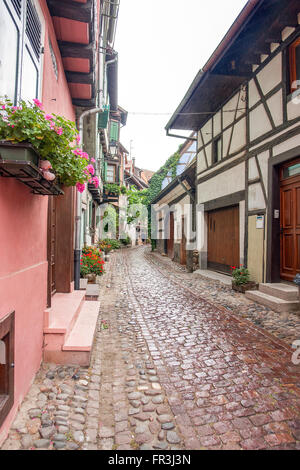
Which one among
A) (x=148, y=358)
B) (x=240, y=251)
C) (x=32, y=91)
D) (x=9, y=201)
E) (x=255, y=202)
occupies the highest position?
(x=32, y=91)

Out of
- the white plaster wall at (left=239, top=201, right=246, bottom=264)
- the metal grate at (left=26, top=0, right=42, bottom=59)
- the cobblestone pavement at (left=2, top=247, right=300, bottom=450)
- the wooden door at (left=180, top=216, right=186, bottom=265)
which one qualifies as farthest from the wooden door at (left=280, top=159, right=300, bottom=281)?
the wooden door at (left=180, top=216, right=186, bottom=265)

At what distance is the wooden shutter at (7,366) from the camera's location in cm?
199

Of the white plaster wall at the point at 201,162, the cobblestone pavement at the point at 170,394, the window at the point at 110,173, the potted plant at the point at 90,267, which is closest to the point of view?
the cobblestone pavement at the point at 170,394

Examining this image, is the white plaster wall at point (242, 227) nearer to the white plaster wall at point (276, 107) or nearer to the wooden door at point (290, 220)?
the wooden door at point (290, 220)

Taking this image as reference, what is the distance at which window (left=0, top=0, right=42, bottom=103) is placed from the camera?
83.8 inches

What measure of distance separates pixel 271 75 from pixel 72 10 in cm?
482

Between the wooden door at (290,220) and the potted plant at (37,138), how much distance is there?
4.89 m

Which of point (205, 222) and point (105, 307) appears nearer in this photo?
point (105, 307)

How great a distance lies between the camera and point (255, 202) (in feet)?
23.7

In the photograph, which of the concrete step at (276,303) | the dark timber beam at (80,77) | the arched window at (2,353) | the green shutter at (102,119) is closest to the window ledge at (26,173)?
the arched window at (2,353)

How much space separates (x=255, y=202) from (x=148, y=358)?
5.07 metres

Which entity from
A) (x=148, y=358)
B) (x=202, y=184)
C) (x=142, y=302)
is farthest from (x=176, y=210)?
(x=148, y=358)

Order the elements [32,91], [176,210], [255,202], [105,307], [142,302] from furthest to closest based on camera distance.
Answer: [176,210] < [255,202] < [142,302] < [105,307] < [32,91]
